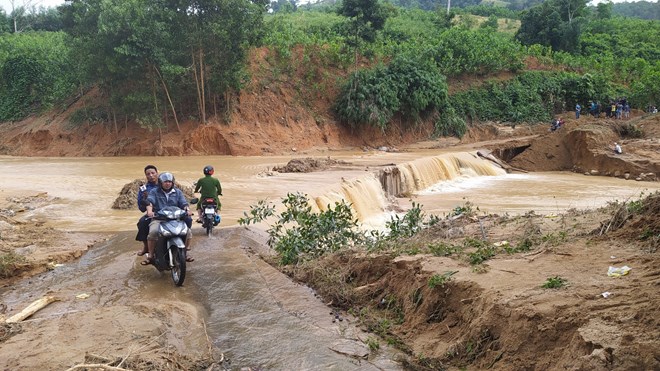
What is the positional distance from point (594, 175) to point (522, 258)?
20358mm

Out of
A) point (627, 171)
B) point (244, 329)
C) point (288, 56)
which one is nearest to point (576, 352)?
point (244, 329)

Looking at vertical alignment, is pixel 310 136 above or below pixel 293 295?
above

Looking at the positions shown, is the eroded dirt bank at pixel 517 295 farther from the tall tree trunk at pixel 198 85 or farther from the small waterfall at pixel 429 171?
the tall tree trunk at pixel 198 85

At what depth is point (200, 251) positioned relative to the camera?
808cm

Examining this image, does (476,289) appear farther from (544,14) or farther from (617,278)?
(544,14)

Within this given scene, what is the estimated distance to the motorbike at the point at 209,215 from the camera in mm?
9008

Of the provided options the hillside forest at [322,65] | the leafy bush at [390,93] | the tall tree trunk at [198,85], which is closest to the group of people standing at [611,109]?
the hillside forest at [322,65]

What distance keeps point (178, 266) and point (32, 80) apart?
33611 millimetres

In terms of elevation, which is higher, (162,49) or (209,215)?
(162,49)

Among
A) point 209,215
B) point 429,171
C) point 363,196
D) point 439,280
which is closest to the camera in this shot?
point 439,280

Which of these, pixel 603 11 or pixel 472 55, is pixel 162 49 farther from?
pixel 603 11

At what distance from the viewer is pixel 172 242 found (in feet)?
21.0

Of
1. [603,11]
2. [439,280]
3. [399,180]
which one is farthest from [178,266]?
[603,11]

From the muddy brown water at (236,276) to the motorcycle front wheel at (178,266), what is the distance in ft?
0.47
